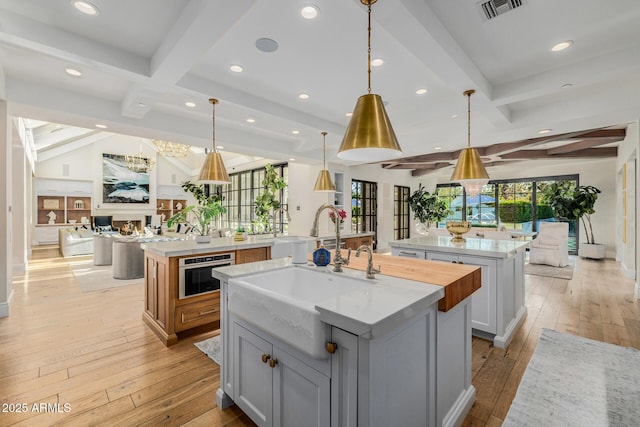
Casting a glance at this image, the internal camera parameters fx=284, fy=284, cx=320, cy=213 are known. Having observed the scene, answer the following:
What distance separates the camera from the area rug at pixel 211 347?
8.32 ft

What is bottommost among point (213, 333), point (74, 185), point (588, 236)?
point (213, 333)

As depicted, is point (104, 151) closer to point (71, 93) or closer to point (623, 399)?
point (71, 93)

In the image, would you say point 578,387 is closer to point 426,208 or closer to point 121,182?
point 426,208

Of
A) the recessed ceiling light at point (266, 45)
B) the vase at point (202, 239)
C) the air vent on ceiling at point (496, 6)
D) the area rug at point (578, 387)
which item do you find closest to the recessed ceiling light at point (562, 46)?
the air vent on ceiling at point (496, 6)

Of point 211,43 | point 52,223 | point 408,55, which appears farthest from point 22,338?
point 52,223

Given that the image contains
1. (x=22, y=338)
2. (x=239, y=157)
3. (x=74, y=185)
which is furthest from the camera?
(x=74, y=185)

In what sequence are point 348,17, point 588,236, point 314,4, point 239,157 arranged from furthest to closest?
point 239,157
point 588,236
point 348,17
point 314,4

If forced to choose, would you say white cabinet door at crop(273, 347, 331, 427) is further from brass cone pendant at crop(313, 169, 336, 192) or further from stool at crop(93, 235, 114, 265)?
stool at crop(93, 235, 114, 265)

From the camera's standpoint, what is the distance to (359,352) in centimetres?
105

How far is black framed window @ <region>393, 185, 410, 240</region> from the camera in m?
9.99

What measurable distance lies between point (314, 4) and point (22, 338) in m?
4.06

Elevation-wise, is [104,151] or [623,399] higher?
[104,151]

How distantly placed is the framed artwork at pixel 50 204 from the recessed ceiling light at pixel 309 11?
40.1ft

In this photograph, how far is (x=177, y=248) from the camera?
2883 mm
